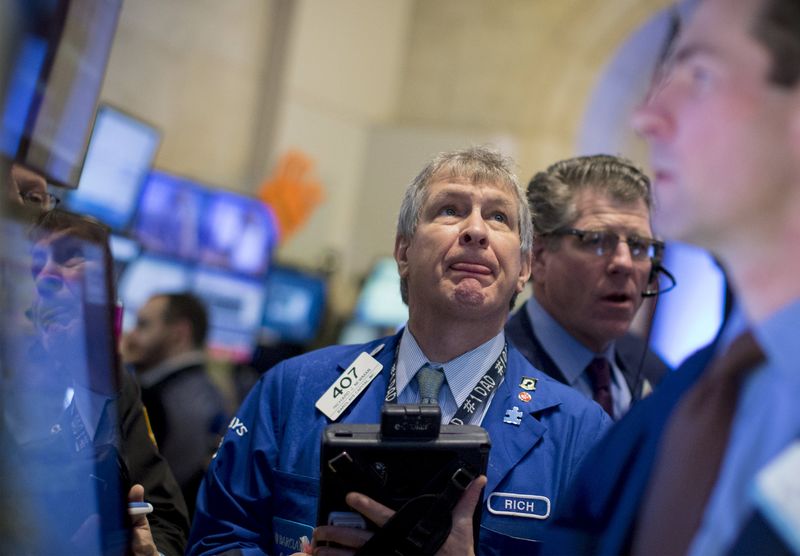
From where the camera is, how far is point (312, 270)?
1039cm

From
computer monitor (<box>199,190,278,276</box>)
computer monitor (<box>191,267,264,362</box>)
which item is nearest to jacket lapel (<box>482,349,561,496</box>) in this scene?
computer monitor (<box>191,267,264,362</box>)

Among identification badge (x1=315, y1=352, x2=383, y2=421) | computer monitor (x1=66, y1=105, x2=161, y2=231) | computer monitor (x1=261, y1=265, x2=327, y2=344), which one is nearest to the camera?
identification badge (x1=315, y1=352, x2=383, y2=421)

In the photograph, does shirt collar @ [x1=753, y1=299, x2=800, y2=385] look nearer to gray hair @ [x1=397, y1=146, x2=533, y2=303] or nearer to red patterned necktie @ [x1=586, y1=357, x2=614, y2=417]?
gray hair @ [x1=397, y1=146, x2=533, y2=303]

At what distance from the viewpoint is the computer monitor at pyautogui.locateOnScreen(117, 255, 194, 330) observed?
736 cm

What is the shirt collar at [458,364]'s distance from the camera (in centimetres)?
185

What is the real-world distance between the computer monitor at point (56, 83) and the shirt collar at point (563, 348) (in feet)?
4.51

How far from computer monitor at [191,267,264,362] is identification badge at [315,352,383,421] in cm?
656

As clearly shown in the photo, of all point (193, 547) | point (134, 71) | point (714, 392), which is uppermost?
point (134, 71)

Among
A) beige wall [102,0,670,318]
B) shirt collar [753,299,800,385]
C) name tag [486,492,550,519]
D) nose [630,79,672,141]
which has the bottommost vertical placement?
name tag [486,492,550,519]

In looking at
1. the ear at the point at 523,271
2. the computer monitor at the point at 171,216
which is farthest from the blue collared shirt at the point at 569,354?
the computer monitor at the point at 171,216

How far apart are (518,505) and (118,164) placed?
4546 millimetres

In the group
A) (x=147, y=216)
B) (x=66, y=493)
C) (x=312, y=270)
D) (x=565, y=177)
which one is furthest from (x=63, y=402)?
(x=312, y=270)

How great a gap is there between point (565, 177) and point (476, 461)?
125cm

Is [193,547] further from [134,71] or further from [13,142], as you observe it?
[134,71]
